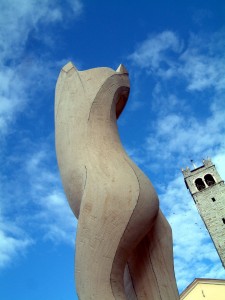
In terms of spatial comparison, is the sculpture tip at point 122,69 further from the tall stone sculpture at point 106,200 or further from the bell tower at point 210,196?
the bell tower at point 210,196

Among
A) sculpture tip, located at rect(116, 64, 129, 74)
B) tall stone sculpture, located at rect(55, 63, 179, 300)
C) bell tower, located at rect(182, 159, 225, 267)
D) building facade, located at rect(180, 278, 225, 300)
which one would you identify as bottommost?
tall stone sculpture, located at rect(55, 63, 179, 300)

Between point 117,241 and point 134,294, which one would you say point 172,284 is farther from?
point 117,241

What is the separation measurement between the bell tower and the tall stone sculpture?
99.0ft

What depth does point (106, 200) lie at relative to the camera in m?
3.03

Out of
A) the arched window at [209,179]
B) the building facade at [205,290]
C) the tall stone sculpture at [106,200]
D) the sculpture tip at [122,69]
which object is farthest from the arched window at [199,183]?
the tall stone sculpture at [106,200]

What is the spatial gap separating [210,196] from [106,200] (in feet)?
113

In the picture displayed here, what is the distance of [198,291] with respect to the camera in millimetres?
19875

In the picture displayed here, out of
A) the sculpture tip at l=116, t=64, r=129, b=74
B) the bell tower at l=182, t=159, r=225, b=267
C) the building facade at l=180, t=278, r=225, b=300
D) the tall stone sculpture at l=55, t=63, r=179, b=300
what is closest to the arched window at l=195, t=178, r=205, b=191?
the bell tower at l=182, t=159, r=225, b=267

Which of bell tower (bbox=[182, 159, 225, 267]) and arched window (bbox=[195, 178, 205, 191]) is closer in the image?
bell tower (bbox=[182, 159, 225, 267])

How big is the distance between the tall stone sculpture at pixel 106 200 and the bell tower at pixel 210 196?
3018cm

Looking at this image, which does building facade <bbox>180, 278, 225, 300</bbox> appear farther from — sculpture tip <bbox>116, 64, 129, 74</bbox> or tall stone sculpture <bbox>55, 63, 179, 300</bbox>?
sculpture tip <bbox>116, 64, 129, 74</bbox>

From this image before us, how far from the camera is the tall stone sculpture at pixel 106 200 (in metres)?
2.91

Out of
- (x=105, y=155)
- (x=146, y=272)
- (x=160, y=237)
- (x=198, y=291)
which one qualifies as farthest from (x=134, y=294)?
(x=198, y=291)

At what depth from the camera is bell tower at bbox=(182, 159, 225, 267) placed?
33344 millimetres
